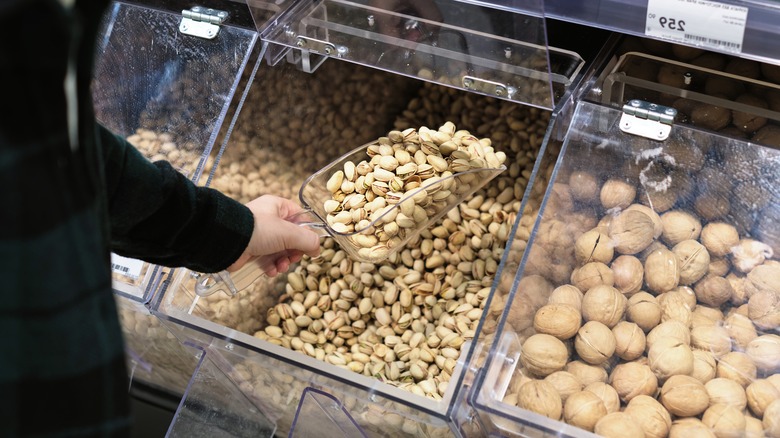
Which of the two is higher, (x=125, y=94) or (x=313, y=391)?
(x=125, y=94)

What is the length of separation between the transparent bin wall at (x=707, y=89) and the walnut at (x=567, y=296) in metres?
0.34

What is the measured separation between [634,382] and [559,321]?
14 centimetres

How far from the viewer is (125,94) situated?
1.73 metres

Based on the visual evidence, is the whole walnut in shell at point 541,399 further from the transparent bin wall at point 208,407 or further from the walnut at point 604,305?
the transparent bin wall at point 208,407

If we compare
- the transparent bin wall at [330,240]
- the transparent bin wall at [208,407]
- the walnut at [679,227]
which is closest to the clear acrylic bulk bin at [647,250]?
the walnut at [679,227]

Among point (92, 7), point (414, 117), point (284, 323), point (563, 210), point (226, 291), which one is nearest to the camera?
point (92, 7)

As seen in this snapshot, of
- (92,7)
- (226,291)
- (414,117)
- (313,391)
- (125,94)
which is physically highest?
(414,117)

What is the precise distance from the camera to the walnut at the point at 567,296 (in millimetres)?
1306

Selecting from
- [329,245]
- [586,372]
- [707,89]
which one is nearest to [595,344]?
[586,372]

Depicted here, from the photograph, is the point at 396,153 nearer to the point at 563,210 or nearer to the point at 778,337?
the point at 563,210

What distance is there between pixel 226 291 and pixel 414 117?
698mm

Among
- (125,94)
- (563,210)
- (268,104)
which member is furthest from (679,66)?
(125,94)

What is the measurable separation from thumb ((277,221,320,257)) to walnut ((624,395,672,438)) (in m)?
0.59

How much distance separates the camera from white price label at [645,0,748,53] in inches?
46.8
